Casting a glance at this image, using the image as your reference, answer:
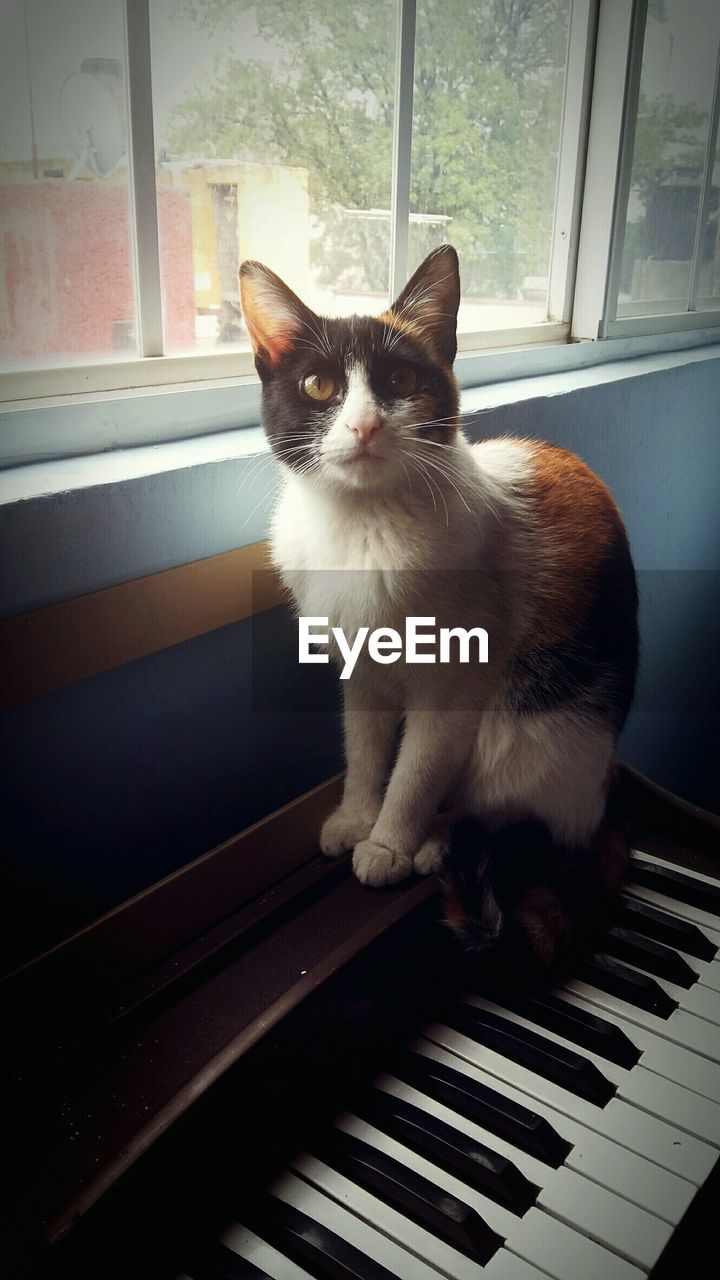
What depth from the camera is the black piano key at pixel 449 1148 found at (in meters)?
0.69

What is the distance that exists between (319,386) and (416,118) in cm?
59

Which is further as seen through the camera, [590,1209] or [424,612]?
[424,612]

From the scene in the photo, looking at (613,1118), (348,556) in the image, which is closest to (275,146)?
(348,556)

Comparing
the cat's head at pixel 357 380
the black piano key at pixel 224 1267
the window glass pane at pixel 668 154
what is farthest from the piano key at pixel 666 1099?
the window glass pane at pixel 668 154

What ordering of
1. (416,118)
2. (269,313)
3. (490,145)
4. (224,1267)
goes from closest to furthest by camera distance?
1. (224,1267)
2. (269,313)
3. (416,118)
4. (490,145)

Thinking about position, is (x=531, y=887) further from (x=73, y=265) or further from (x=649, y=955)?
(x=73, y=265)

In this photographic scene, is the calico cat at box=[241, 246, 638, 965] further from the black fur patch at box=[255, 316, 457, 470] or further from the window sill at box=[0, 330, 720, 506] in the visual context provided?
the window sill at box=[0, 330, 720, 506]

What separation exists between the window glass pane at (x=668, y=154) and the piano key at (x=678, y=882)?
1.12 meters

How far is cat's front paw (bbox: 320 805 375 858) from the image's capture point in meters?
0.99

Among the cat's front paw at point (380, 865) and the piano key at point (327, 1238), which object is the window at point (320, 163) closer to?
the cat's front paw at point (380, 865)

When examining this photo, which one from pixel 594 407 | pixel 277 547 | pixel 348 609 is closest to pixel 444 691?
pixel 348 609

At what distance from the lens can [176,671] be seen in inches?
38.1

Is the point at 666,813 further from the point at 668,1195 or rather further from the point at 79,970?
the point at 79,970

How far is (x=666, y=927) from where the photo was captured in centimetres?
96
